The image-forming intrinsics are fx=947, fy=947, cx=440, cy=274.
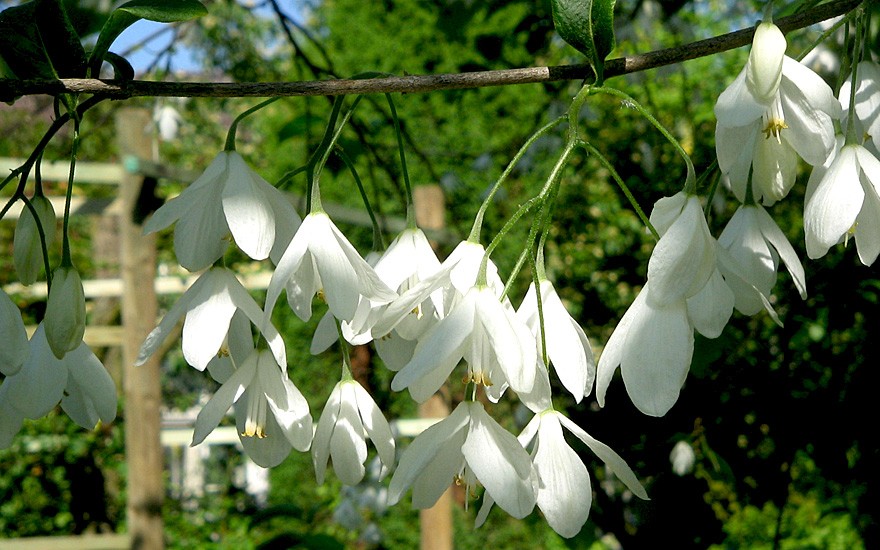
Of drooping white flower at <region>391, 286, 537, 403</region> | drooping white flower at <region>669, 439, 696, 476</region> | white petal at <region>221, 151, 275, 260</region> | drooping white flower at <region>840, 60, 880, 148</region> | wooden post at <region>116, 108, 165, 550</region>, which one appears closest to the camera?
drooping white flower at <region>391, 286, 537, 403</region>

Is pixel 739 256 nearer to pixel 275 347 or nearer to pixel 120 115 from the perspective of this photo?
pixel 275 347

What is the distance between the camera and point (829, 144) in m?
0.72

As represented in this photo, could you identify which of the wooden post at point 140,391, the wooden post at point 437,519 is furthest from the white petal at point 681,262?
the wooden post at point 140,391

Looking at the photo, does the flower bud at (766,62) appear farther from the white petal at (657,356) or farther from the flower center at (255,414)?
the flower center at (255,414)

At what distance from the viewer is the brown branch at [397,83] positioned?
2.27 feet

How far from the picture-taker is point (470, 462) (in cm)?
67

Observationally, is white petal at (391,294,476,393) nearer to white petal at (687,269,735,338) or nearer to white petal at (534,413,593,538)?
white petal at (534,413,593,538)

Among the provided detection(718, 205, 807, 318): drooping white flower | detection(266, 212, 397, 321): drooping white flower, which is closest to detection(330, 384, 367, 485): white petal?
detection(266, 212, 397, 321): drooping white flower

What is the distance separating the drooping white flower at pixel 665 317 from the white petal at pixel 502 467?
0.23 feet

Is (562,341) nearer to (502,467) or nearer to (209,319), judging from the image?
(502,467)

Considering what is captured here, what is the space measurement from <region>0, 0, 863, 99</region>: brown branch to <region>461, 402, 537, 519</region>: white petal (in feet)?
0.84

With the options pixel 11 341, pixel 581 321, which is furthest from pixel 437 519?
pixel 11 341

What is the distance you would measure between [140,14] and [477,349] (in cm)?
37

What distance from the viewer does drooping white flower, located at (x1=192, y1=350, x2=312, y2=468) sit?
80cm
